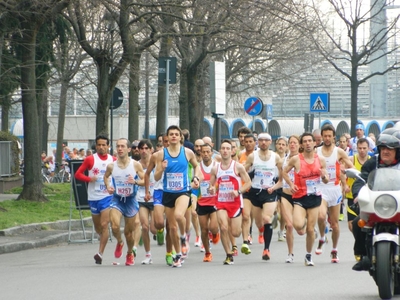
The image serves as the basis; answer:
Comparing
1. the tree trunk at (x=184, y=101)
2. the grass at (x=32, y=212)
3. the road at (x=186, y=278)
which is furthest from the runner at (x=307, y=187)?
the tree trunk at (x=184, y=101)

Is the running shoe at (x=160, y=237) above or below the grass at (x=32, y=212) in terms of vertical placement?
below

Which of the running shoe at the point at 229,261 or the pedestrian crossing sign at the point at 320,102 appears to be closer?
the running shoe at the point at 229,261

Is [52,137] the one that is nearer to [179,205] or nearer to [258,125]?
[258,125]

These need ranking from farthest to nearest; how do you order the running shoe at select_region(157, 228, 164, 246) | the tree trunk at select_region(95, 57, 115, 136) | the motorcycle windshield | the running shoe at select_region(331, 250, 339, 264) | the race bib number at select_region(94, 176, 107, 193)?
the tree trunk at select_region(95, 57, 115, 136) → the running shoe at select_region(157, 228, 164, 246) → the race bib number at select_region(94, 176, 107, 193) → the running shoe at select_region(331, 250, 339, 264) → the motorcycle windshield

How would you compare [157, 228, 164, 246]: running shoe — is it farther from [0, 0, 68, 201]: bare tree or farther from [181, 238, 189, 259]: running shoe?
[0, 0, 68, 201]: bare tree

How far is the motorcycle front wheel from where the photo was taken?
9.05 meters

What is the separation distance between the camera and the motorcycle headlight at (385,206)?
9.21 metres

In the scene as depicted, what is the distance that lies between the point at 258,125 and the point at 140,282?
4943cm

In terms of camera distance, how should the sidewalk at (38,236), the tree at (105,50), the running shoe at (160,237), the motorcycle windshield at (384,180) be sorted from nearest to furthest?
the motorcycle windshield at (384,180), the running shoe at (160,237), the sidewalk at (38,236), the tree at (105,50)

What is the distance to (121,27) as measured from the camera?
75.6 feet

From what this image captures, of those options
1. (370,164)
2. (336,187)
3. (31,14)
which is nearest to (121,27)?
(31,14)

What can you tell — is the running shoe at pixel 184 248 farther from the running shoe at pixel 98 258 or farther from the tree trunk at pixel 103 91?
the tree trunk at pixel 103 91

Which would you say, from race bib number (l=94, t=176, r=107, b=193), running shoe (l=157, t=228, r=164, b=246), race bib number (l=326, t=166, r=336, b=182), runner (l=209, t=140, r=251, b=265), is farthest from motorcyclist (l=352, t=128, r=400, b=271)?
running shoe (l=157, t=228, r=164, b=246)

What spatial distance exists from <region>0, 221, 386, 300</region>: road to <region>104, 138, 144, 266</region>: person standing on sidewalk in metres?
0.47
